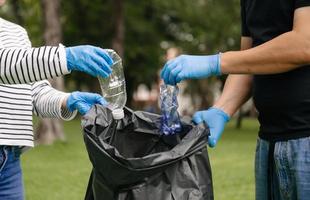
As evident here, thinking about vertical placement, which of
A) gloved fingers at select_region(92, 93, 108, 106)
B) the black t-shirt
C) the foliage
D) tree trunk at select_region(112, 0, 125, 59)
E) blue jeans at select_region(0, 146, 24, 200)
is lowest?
the foliage

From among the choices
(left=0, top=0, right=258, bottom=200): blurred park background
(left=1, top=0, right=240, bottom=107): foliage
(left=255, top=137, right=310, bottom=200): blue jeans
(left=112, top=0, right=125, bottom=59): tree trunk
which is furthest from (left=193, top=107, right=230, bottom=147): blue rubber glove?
(left=1, top=0, right=240, bottom=107): foliage

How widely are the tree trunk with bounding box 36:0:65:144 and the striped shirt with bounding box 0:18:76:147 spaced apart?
10.5m

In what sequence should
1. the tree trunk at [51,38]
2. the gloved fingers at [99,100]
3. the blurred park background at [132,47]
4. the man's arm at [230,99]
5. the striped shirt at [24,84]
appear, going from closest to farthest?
the striped shirt at [24,84]
the man's arm at [230,99]
the gloved fingers at [99,100]
the blurred park background at [132,47]
the tree trunk at [51,38]

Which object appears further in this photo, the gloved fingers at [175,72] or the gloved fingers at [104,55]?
the gloved fingers at [104,55]

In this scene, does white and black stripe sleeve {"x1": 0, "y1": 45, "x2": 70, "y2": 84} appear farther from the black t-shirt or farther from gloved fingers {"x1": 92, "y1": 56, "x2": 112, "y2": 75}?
the black t-shirt

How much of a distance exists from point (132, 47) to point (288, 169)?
1129 inches

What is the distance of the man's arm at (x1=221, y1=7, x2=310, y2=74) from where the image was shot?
2428mm

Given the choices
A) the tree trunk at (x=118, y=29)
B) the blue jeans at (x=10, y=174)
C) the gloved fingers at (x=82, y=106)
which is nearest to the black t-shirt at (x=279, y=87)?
the gloved fingers at (x=82, y=106)

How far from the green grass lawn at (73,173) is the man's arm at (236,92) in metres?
4.30

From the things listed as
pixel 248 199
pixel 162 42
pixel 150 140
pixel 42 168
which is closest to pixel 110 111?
pixel 150 140

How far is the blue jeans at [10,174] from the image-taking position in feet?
9.62

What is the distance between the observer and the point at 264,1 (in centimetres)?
260

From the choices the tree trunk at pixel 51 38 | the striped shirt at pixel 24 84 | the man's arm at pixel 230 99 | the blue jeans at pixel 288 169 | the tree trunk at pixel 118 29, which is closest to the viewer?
the blue jeans at pixel 288 169

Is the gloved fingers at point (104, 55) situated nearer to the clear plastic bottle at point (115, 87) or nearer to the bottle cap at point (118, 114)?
the clear plastic bottle at point (115, 87)
